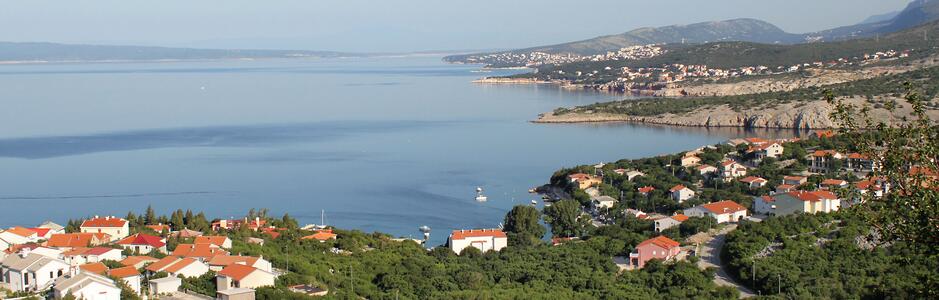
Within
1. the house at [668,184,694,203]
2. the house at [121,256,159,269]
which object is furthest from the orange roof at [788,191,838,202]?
the house at [121,256,159,269]

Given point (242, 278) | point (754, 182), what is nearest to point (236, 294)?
point (242, 278)

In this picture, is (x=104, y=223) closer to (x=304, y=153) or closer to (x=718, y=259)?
(x=718, y=259)

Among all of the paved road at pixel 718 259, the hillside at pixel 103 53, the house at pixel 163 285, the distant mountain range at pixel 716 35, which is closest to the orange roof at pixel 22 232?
the house at pixel 163 285

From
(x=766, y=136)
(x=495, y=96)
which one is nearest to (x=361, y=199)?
(x=766, y=136)

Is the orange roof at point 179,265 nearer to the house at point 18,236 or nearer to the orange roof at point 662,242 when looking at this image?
the house at point 18,236

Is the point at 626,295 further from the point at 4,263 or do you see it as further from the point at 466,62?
the point at 466,62
